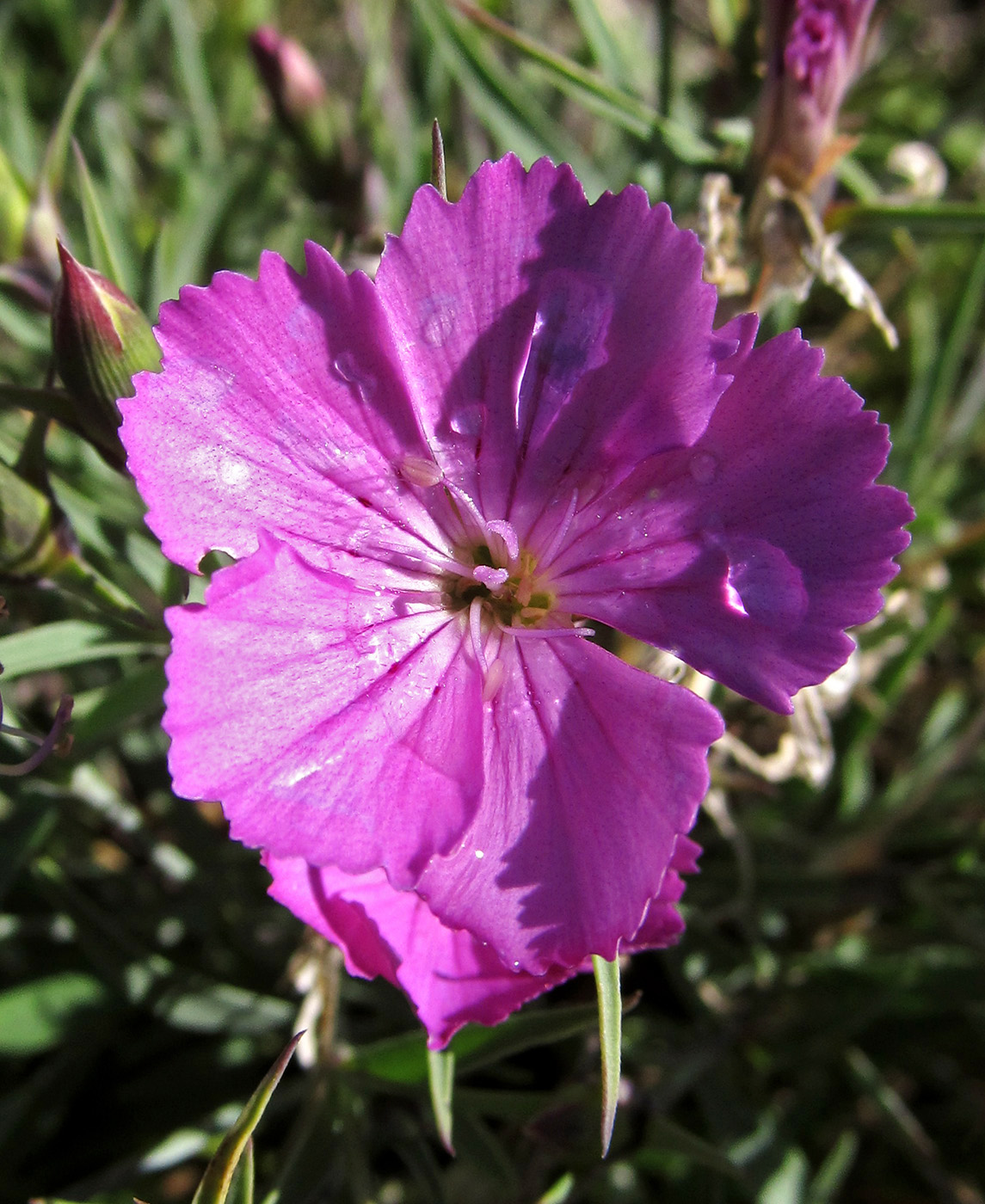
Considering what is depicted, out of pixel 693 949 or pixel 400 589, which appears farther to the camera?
pixel 693 949

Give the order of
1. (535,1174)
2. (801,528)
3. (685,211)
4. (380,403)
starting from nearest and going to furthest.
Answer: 1. (801,528)
2. (380,403)
3. (535,1174)
4. (685,211)

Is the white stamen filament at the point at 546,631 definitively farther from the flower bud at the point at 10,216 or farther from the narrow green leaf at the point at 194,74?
the narrow green leaf at the point at 194,74

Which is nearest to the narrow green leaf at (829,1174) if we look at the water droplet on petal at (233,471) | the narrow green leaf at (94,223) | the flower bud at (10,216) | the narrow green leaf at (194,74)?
the water droplet on petal at (233,471)

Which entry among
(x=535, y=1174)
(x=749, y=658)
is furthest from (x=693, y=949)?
(x=749, y=658)

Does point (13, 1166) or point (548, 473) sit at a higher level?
point (548, 473)

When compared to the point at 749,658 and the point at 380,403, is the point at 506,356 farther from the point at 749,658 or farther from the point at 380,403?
the point at 749,658

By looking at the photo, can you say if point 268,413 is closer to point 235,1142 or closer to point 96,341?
point 96,341

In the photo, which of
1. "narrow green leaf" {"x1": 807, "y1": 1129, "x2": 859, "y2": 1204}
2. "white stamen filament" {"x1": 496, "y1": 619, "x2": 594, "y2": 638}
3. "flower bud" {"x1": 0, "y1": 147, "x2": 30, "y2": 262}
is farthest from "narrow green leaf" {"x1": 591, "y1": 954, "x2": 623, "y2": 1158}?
"flower bud" {"x1": 0, "y1": 147, "x2": 30, "y2": 262}
